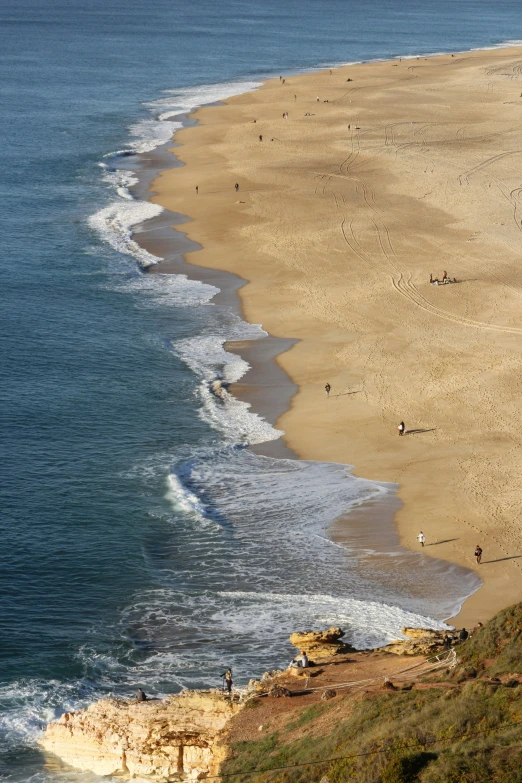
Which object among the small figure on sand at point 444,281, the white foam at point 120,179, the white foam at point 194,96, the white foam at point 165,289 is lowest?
the white foam at point 165,289

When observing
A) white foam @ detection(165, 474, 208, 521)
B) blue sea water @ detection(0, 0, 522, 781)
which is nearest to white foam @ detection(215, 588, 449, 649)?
blue sea water @ detection(0, 0, 522, 781)

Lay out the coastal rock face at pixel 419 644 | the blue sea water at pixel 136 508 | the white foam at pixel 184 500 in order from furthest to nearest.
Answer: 1. the white foam at pixel 184 500
2. the blue sea water at pixel 136 508
3. the coastal rock face at pixel 419 644

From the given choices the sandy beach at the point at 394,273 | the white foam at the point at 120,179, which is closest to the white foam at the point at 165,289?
the sandy beach at the point at 394,273

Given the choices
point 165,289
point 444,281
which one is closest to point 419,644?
point 444,281

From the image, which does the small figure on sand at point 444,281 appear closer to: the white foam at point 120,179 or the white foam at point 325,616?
the white foam at point 120,179

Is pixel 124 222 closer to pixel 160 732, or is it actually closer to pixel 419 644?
pixel 419 644

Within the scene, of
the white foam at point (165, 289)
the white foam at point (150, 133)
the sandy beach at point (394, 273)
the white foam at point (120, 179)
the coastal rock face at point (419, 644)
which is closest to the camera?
the coastal rock face at point (419, 644)

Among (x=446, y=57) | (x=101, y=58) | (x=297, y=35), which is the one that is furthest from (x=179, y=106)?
(x=297, y=35)
